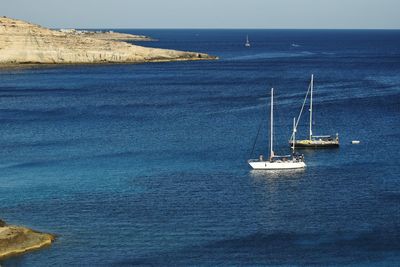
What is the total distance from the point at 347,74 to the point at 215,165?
3601 inches

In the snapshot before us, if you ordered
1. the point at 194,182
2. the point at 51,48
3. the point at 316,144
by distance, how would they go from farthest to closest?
the point at 51,48 < the point at 316,144 < the point at 194,182

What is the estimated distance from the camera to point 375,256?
145 ft

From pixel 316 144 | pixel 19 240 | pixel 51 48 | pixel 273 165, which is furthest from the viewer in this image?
pixel 51 48

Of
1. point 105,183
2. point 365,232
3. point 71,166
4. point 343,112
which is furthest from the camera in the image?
point 343,112

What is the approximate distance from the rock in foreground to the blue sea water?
661 millimetres

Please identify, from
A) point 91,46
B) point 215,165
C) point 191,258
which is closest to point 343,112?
point 215,165

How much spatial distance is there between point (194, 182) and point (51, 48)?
12005cm

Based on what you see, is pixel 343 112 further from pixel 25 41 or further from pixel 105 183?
pixel 25 41

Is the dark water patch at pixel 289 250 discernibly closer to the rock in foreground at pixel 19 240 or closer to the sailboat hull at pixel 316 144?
the rock in foreground at pixel 19 240

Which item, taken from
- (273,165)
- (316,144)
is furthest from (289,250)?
(316,144)

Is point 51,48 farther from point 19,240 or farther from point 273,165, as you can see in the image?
point 19,240

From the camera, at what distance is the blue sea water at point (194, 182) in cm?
4553

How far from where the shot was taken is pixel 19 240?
4497cm

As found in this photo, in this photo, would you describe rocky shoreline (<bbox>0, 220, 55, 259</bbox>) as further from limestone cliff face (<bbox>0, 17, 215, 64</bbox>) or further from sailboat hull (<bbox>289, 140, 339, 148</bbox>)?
limestone cliff face (<bbox>0, 17, 215, 64</bbox>)
